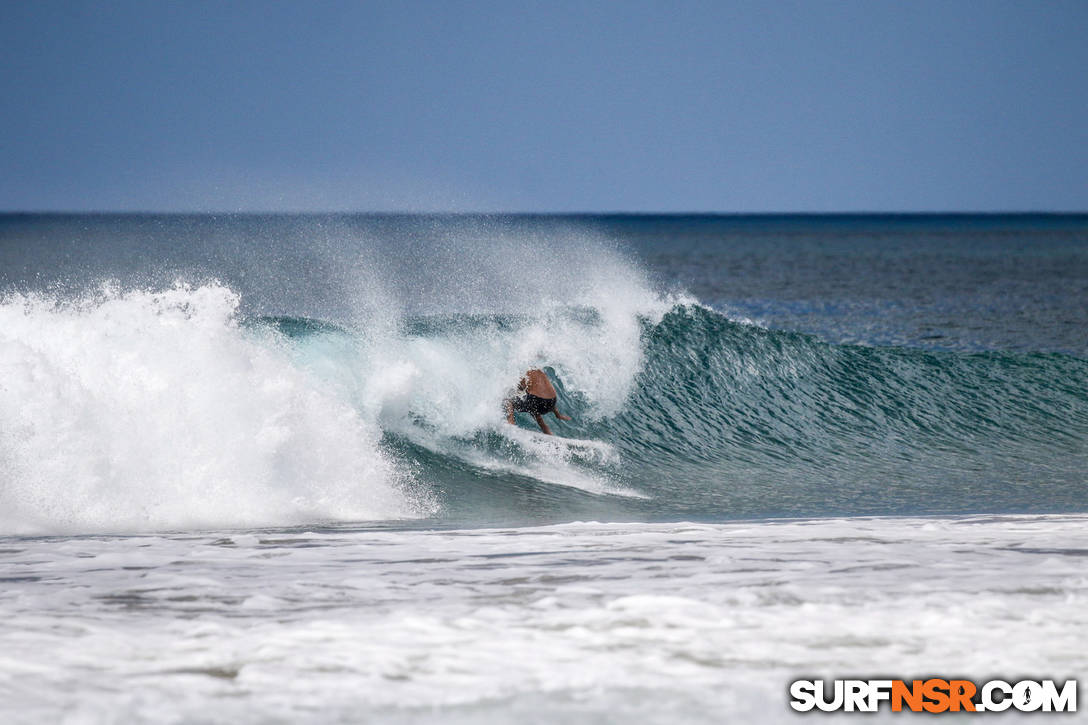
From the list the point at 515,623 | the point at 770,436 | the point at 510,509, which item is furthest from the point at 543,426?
the point at 515,623

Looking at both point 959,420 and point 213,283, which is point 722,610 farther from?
point 959,420

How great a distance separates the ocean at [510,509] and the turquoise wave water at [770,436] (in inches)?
2.2

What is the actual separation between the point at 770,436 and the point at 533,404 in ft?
9.38

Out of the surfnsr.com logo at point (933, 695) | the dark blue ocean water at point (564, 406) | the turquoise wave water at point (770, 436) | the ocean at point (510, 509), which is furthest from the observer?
the turquoise wave water at point (770, 436)

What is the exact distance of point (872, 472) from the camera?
11.8m

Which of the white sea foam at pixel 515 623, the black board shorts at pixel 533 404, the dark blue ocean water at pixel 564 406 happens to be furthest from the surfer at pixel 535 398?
the white sea foam at pixel 515 623

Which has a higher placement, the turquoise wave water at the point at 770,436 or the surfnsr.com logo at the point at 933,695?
the turquoise wave water at the point at 770,436

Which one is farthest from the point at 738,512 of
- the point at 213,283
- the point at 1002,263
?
the point at 1002,263

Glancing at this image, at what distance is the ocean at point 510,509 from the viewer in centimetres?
471

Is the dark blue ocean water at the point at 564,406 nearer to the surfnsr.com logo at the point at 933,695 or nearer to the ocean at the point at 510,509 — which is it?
the ocean at the point at 510,509

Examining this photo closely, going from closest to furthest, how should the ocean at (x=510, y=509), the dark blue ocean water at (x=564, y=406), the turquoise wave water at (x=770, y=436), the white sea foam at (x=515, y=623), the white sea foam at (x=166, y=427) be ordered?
the white sea foam at (x=515, y=623), the ocean at (x=510, y=509), the white sea foam at (x=166, y=427), the dark blue ocean water at (x=564, y=406), the turquoise wave water at (x=770, y=436)

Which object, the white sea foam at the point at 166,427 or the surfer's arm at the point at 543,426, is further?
the surfer's arm at the point at 543,426

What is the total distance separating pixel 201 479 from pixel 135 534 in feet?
3.66

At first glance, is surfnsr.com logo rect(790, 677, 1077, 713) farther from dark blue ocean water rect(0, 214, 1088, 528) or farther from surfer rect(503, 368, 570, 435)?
surfer rect(503, 368, 570, 435)
